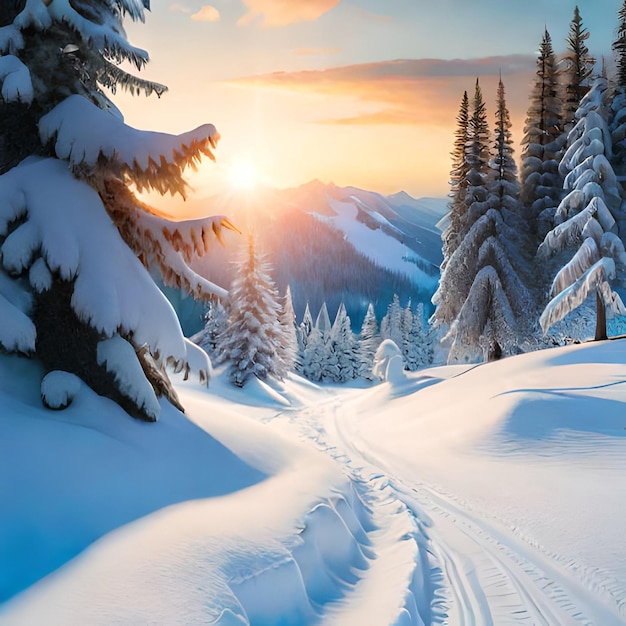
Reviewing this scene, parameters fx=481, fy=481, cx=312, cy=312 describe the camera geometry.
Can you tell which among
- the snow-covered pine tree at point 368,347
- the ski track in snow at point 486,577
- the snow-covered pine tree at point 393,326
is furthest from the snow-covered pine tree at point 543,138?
the snow-covered pine tree at point 393,326

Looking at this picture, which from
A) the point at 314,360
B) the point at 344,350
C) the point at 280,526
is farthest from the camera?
the point at 344,350

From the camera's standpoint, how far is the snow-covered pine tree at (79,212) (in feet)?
21.3

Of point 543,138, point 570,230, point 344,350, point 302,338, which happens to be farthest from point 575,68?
point 302,338

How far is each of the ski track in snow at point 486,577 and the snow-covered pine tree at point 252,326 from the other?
67.7ft

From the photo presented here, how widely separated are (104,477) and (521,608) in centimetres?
504

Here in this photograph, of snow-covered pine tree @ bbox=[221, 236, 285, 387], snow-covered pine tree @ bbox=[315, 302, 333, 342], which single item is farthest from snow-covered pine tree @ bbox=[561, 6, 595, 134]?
snow-covered pine tree @ bbox=[315, 302, 333, 342]

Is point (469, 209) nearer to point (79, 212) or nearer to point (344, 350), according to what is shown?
point (79, 212)

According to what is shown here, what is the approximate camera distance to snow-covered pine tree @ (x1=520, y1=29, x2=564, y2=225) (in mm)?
24922

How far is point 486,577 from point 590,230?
1641 centimetres

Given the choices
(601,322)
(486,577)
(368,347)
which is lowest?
(368,347)

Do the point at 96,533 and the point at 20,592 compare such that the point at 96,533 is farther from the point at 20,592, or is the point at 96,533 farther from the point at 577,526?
the point at 577,526

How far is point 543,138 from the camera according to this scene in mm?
25891

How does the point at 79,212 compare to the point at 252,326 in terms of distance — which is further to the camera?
the point at 252,326

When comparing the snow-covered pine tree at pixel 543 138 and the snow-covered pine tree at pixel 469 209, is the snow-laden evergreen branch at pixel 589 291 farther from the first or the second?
the snow-covered pine tree at pixel 543 138
